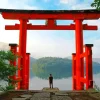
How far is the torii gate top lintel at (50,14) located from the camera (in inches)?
551

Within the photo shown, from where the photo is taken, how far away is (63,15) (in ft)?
46.6

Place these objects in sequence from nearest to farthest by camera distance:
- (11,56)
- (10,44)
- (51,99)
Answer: (51,99), (11,56), (10,44)

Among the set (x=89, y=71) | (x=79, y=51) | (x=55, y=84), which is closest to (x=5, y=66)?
(x=89, y=71)

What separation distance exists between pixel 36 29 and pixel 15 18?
1507mm

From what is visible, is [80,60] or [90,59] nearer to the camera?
[90,59]

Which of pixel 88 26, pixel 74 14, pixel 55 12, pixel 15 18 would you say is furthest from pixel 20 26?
pixel 88 26

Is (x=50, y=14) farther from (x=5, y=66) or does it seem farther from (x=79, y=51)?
(x=5, y=66)

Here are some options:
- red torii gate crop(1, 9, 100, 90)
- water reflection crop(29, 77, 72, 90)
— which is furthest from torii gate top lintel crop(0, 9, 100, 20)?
water reflection crop(29, 77, 72, 90)

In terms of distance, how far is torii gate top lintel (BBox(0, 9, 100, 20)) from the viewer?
45.9ft

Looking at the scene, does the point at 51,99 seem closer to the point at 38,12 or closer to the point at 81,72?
the point at 81,72

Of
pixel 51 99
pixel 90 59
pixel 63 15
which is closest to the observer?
pixel 51 99

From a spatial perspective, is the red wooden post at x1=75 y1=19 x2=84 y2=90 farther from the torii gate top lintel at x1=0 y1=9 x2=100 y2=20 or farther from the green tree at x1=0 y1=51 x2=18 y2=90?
the green tree at x1=0 y1=51 x2=18 y2=90

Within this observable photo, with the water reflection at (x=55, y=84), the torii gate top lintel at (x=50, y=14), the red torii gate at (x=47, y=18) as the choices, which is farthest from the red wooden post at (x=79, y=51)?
the water reflection at (x=55, y=84)

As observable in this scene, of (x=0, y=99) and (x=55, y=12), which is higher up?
(x=55, y=12)
